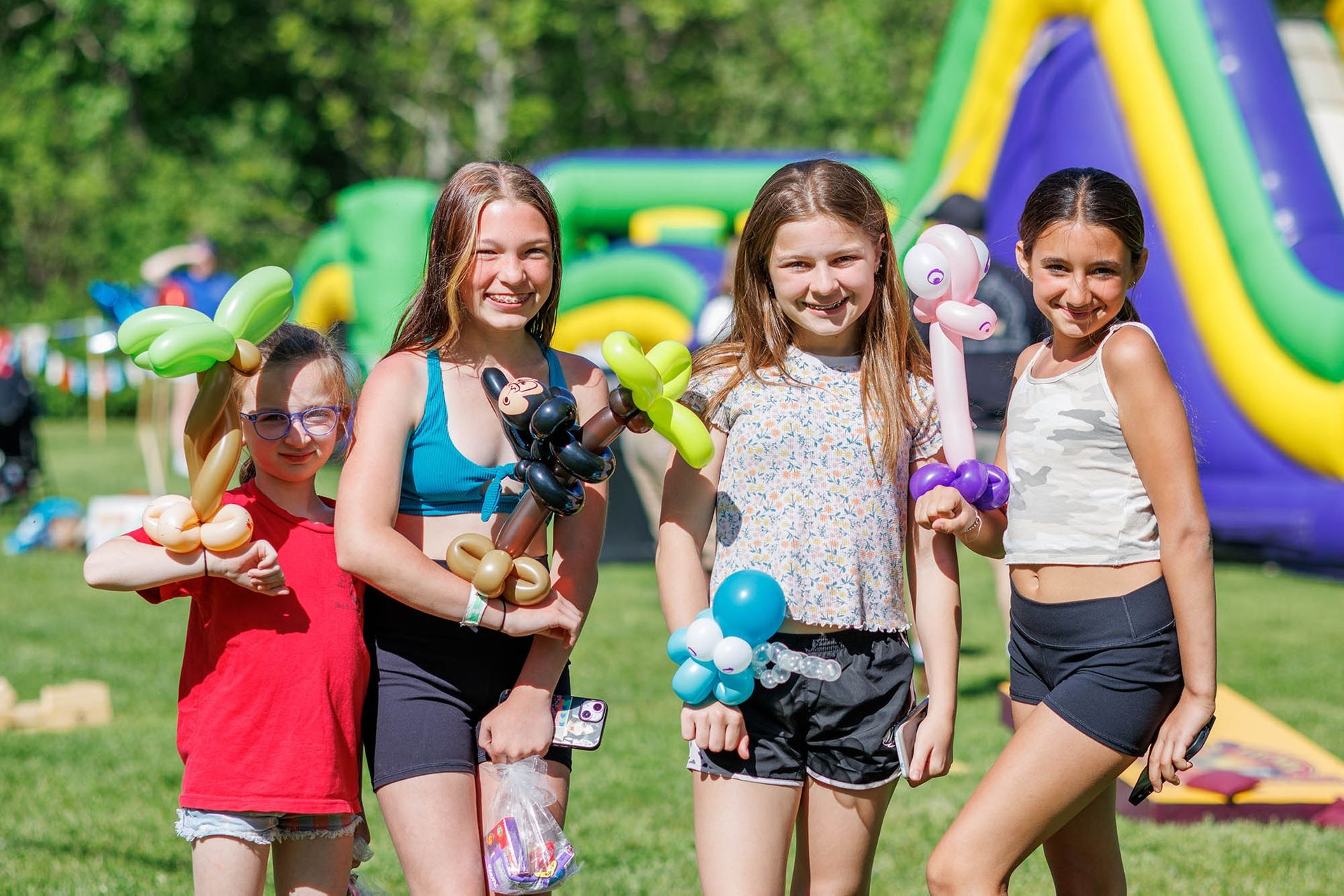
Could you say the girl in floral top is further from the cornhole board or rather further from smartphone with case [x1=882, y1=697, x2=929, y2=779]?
the cornhole board

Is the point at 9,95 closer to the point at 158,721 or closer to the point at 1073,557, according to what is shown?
the point at 158,721

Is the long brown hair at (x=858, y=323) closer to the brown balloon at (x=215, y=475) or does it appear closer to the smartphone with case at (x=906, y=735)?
the smartphone with case at (x=906, y=735)

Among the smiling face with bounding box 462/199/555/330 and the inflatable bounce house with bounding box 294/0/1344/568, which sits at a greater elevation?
the inflatable bounce house with bounding box 294/0/1344/568

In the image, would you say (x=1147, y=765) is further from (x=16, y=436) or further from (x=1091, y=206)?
(x=16, y=436)

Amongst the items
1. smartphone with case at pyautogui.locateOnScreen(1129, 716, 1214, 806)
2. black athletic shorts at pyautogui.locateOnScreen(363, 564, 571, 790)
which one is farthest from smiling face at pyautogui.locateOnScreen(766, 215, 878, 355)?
smartphone with case at pyautogui.locateOnScreen(1129, 716, 1214, 806)

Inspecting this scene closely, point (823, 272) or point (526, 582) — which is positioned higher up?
point (823, 272)

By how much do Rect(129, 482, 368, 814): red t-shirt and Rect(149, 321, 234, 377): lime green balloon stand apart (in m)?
0.31

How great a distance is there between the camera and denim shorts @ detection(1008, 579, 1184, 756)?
2527 mm

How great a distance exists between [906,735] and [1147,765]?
0.43 meters

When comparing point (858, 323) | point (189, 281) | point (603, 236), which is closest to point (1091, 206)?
point (858, 323)

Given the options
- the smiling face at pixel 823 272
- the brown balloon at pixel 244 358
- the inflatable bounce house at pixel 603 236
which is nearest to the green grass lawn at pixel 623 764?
the smiling face at pixel 823 272

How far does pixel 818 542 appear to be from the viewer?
2641 mm

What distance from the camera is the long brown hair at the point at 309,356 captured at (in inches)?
107

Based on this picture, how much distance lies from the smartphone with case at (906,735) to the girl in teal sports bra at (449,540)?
2.03 ft
